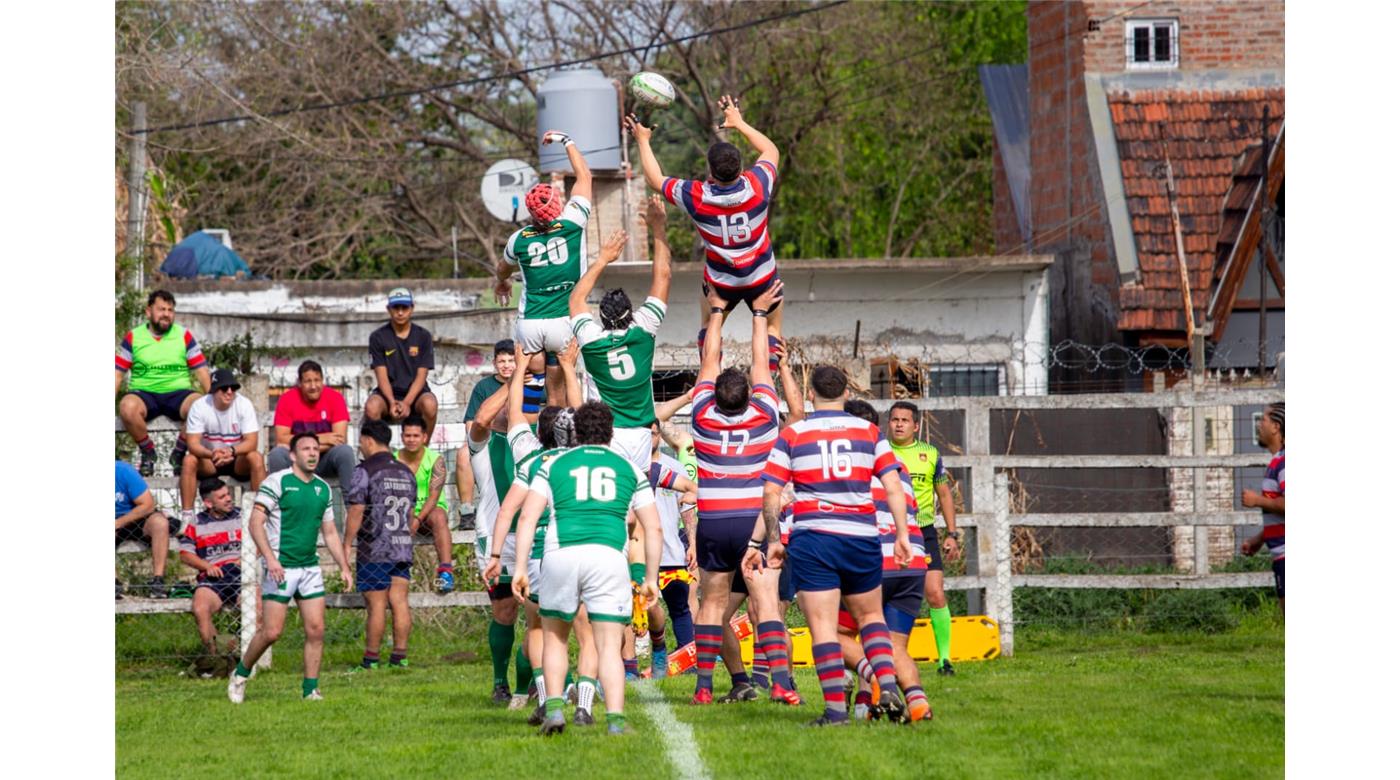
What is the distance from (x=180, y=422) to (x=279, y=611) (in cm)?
442

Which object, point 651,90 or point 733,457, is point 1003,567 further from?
point 651,90

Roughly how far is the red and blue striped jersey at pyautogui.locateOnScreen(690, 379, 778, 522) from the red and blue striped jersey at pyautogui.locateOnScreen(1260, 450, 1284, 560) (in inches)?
130

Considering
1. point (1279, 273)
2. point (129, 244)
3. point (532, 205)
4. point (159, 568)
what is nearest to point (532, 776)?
point (532, 205)

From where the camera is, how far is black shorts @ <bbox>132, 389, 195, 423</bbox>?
17328 mm

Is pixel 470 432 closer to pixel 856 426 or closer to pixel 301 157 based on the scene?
pixel 856 426

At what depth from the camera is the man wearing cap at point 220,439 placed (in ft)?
53.7

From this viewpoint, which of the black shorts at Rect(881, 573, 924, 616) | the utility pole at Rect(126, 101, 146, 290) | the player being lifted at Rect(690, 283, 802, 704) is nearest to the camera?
the black shorts at Rect(881, 573, 924, 616)

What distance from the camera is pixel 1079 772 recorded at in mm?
A: 9242

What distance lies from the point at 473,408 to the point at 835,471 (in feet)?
15.0

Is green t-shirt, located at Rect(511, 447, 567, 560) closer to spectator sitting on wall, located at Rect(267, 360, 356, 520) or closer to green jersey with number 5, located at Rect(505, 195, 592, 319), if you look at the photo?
green jersey with number 5, located at Rect(505, 195, 592, 319)

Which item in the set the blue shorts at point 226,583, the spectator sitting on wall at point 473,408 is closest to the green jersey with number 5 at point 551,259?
the spectator sitting on wall at point 473,408

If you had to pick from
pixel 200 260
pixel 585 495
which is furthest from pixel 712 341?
pixel 200 260

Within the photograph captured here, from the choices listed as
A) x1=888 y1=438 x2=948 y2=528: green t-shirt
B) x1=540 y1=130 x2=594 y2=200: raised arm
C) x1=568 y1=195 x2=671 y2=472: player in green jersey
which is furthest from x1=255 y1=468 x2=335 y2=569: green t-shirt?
x1=888 y1=438 x2=948 y2=528: green t-shirt

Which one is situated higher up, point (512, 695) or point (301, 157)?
point (301, 157)
